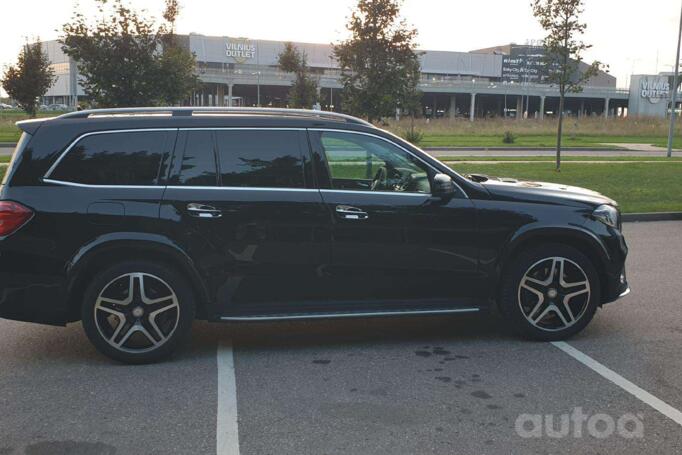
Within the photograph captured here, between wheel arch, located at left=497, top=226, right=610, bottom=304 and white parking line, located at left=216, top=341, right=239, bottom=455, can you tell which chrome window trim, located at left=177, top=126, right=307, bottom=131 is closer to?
white parking line, located at left=216, top=341, right=239, bottom=455

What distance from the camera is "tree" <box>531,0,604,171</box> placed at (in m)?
18.4

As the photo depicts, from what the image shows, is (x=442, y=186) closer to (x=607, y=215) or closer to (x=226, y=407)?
(x=607, y=215)

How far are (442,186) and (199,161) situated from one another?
1.81 metres

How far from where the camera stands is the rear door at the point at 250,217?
474cm

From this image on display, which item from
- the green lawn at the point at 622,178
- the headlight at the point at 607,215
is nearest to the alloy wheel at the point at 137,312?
the headlight at the point at 607,215

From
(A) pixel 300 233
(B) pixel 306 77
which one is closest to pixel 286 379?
(A) pixel 300 233

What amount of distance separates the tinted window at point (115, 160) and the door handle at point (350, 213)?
4.41 ft

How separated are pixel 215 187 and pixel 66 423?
1.85m

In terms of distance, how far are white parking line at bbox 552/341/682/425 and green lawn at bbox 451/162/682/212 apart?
7926 millimetres

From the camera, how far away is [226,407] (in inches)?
159

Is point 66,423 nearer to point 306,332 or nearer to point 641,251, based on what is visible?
point 306,332

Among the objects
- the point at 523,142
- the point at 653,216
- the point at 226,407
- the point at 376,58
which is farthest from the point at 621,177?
the point at 523,142

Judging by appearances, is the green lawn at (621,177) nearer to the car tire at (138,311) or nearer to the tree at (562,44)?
the tree at (562,44)

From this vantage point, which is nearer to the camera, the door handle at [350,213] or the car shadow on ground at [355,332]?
the door handle at [350,213]
